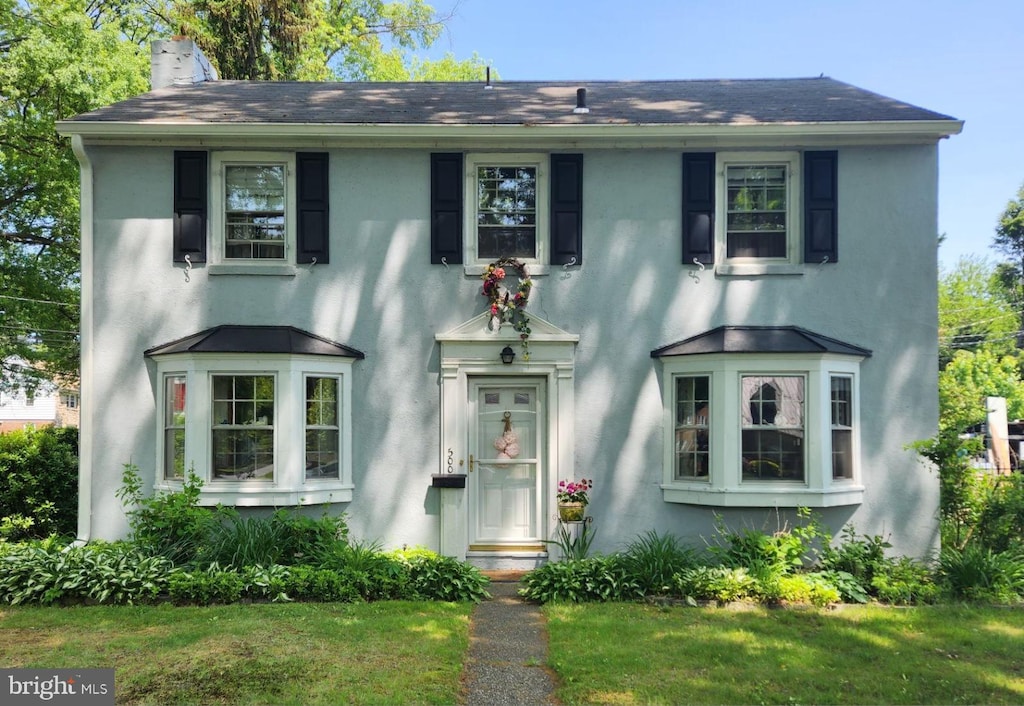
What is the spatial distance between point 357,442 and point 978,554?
654 centimetres

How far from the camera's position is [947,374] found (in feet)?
78.6

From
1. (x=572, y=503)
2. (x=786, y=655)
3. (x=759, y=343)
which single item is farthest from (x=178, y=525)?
(x=759, y=343)

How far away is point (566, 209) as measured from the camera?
8.40 metres

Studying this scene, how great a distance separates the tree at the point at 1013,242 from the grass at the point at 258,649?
119 ft

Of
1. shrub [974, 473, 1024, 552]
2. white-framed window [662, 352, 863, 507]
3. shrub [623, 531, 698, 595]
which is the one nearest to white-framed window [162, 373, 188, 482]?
shrub [623, 531, 698, 595]

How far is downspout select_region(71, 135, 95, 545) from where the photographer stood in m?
8.20

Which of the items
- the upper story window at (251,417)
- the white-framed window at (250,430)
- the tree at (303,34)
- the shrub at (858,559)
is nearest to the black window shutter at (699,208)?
the shrub at (858,559)

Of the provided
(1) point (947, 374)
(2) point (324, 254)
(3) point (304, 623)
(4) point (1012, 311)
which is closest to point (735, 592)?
(3) point (304, 623)

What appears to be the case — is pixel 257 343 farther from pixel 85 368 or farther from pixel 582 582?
pixel 582 582

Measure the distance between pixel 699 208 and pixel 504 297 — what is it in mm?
2461

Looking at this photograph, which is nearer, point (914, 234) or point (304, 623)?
point (304, 623)

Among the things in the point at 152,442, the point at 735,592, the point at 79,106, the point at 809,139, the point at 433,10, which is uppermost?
the point at 433,10

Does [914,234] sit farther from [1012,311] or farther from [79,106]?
[1012,311]

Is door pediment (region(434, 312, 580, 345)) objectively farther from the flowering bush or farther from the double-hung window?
the double-hung window
